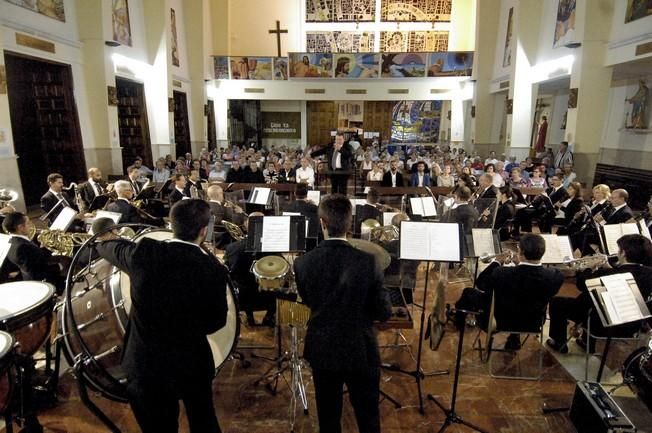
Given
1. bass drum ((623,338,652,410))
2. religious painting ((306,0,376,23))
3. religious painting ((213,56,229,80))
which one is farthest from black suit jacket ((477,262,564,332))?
religious painting ((306,0,376,23))

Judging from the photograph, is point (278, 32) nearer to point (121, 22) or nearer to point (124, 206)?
point (121, 22)

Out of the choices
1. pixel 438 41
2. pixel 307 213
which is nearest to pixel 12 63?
pixel 307 213

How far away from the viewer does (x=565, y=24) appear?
39.8 ft

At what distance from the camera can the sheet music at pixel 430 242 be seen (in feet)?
11.2

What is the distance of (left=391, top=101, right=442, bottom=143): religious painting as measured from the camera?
22.8 meters

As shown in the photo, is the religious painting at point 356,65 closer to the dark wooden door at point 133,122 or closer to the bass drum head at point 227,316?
the dark wooden door at point 133,122

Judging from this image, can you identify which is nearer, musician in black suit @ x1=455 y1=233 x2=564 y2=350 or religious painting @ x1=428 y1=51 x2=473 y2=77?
musician in black suit @ x1=455 y1=233 x2=564 y2=350

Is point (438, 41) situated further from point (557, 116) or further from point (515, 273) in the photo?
point (515, 273)

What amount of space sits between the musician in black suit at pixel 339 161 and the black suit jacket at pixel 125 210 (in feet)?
15.0

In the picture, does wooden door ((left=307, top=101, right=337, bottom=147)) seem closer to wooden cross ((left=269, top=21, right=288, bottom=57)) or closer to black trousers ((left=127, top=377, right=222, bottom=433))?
wooden cross ((left=269, top=21, right=288, bottom=57))

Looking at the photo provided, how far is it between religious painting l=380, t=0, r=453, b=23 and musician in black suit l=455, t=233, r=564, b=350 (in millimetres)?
19991

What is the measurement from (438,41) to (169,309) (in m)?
21.9

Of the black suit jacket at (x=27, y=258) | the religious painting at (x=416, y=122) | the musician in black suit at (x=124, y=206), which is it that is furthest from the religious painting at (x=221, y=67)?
the black suit jacket at (x=27, y=258)

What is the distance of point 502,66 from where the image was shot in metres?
16.2
